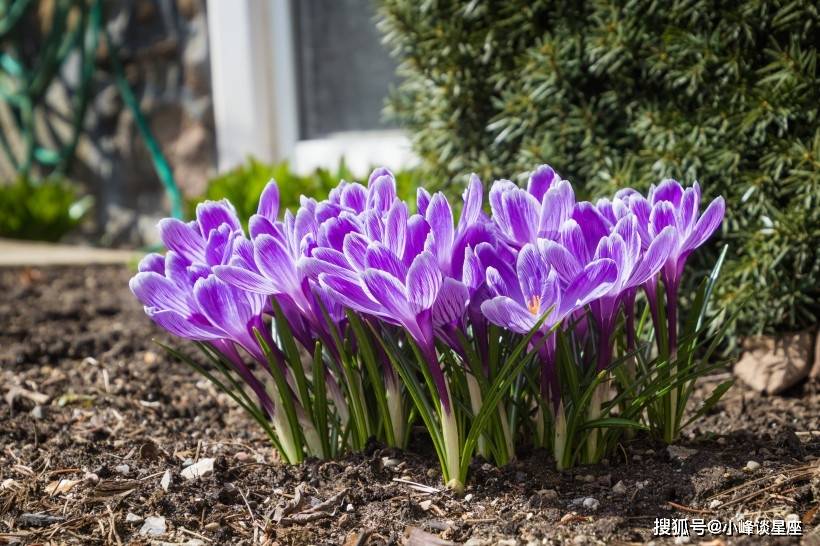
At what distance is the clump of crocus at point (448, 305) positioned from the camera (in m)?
1.27

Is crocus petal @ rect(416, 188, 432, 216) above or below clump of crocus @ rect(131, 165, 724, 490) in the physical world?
above

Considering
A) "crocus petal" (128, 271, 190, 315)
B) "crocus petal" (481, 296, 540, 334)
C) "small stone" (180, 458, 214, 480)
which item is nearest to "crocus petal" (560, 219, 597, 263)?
"crocus petal" (481, 296, 540, 334)

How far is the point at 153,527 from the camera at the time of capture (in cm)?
141

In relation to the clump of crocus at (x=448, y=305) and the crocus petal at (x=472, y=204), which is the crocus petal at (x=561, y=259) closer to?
the clump of crocus at (x=448, y=305)

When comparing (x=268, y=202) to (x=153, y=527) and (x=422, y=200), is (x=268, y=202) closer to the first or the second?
(x=422, y=200)

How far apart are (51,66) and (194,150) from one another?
3.75 feet

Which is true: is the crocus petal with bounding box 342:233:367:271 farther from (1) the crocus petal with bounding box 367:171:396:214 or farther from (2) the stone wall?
(2) the stone wall

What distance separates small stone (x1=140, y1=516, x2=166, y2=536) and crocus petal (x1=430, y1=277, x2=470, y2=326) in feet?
1.74

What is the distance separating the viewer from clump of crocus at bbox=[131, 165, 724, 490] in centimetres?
127

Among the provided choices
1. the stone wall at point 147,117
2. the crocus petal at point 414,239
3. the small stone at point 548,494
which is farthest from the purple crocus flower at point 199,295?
the stone wall at point 147,117

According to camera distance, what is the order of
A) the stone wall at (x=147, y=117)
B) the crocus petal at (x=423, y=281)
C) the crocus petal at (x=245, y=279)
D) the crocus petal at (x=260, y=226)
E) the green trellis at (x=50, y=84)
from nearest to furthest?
the crocus petal at (x=423, y=281) < the crocus petal at (x=245, y=279) < the crocus petal at (x=260, y=226) < the stone wall at (x=147, y=117) < the green trellis at (x=50, y=84)

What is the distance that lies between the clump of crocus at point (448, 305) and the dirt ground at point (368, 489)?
6 cm

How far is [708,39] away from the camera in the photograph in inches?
81.2

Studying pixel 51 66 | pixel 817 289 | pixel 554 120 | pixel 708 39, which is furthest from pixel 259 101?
pixel 817 289
